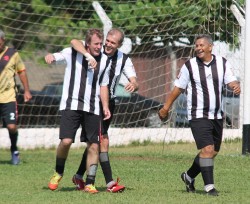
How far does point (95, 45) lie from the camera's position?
9602mm

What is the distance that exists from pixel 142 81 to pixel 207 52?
779 centimetres

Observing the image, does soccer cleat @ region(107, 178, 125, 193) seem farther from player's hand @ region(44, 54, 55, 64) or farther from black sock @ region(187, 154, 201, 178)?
player's hand @ region(44, 54, 55, 64)

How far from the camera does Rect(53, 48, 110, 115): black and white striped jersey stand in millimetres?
9680

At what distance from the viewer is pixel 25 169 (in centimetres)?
1252

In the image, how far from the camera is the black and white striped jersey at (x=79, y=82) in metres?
9.68

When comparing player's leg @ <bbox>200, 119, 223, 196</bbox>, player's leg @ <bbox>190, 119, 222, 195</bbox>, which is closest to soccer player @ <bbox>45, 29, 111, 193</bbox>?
player's leg @ <bbox>190, 119, 222, 195</bbox>

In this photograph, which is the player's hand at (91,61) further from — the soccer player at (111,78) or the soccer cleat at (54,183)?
the soccer cleat at (54,183)

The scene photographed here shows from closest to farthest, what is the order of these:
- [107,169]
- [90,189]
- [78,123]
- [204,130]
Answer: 1. [204,130]
2. [90,189]
3. [78,123]
4. [107,169]

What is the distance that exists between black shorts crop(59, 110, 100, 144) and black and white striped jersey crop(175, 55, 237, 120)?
41.8 inches

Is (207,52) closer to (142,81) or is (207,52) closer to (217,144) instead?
(217,144)

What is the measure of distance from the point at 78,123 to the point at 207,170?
→ 1.53m

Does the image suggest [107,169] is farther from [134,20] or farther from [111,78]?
[134,20]

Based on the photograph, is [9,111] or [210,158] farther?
[9,111]

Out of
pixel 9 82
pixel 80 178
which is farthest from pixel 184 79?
pixel 9 82
